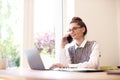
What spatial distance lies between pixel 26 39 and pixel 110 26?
1637mm

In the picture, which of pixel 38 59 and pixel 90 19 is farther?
pixel 90 19

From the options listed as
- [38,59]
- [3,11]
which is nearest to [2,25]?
[3,11]

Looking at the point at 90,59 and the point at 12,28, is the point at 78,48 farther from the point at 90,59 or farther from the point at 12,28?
the point at 12,28

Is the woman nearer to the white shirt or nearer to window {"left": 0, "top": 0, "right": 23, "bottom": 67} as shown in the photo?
the white shirt

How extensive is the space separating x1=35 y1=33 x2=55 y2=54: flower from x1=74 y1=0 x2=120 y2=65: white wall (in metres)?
0.56

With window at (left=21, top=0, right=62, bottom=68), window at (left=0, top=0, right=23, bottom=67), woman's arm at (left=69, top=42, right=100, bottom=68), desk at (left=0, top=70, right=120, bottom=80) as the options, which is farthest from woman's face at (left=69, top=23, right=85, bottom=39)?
desk at (left=0, top=70, right=120, bottom=80)

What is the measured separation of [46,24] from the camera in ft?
10.4

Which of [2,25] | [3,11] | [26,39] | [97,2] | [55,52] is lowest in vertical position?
[55,52]

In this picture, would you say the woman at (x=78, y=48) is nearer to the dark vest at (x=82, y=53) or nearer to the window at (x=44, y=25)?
the dark vest at (x=82, y=53)

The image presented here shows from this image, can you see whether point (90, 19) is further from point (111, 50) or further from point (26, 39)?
point (26, 39)

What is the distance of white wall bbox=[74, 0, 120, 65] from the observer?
332cm

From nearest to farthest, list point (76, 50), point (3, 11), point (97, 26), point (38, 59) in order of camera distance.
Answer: point (38, 59), point (76, 50), point (3, 11), point (97, 26)

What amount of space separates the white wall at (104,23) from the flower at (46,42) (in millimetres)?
560

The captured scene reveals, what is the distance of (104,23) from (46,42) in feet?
3.58
